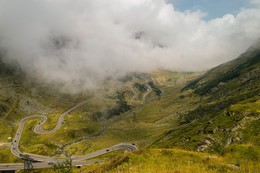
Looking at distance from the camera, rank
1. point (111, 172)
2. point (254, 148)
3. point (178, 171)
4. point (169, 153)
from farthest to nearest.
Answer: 1. point (169, 153)
2. point (254, 148)
3. point (111, 172)
4. point (178, 171)

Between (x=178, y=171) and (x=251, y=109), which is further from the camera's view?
(x=251, y=109)

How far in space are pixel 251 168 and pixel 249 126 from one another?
13902 centimetres

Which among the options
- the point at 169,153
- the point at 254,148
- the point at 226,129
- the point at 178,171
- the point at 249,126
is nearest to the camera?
the point at 178,171

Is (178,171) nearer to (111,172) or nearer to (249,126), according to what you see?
(111,172)

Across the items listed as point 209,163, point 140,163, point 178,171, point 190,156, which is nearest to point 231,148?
point 190,156

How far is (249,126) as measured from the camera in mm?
148125

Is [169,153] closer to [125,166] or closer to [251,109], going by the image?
[125,166]

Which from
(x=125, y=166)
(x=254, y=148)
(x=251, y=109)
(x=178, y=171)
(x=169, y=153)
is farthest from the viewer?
(x=251, y=109)

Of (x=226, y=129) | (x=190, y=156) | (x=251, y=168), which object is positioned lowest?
(x=226, y=129)

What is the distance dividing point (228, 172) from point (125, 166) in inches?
443

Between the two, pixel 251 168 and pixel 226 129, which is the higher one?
pixel 251 168

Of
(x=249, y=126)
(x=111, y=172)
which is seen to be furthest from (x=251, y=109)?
(x=111, y=172)

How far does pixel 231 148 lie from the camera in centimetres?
3394

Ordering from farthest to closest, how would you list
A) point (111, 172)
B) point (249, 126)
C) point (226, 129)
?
1. point (226, 129)
2. point (249, 126)
3. point (111, 172)
